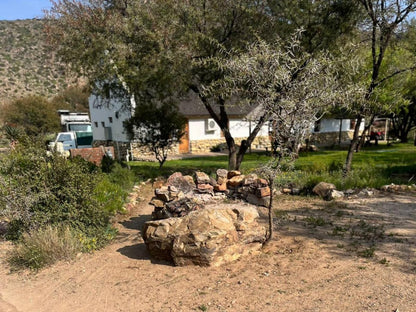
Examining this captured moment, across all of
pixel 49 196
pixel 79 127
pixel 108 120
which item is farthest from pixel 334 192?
pixel 79 127

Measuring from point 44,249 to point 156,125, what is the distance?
272 inches

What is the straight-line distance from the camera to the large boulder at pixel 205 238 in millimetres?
4215

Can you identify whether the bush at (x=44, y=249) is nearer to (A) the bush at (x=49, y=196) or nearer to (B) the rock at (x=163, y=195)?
(A) the bush at (x=49, y=196)

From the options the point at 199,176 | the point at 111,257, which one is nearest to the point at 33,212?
the point at 111,257

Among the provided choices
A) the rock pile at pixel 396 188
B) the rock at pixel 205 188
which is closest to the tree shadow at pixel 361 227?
the rock pile at pixel 396 188

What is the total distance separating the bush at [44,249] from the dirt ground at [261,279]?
0.16m

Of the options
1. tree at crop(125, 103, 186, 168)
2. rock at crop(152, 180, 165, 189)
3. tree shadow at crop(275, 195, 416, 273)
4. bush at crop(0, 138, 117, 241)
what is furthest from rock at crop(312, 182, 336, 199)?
tree at crop(125, 103, 186, 168)

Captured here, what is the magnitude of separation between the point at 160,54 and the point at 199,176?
3379 millimetres

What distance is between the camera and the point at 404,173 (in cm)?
976

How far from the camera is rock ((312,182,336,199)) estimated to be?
7.76 m

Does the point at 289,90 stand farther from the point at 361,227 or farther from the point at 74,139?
the point at 74,139

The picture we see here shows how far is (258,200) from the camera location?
7066 millimetres

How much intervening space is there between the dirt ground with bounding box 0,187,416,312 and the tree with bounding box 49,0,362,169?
12.6 feet

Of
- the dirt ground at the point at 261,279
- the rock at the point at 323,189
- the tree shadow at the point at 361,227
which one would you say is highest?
the rock at the point at 323,189
